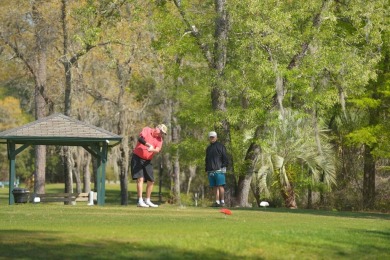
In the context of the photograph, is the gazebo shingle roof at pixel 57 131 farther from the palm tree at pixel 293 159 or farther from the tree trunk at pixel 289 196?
the tree trunk at pixel 289 196

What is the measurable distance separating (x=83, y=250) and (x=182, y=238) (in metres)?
2.09

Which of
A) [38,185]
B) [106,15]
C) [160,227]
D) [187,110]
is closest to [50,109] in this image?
[38,185]

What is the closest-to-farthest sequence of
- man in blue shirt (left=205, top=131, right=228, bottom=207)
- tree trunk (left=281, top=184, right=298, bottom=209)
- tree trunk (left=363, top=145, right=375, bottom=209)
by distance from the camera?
1. man in blue shirt (left=205, top=131, right=228, bottom=207)
2. tree trunk (left=281, top=184, right=298, bottom=209)
3. tree trunk (left=363, top=145, right=375, bottom=209)

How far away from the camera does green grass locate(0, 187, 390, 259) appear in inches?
509

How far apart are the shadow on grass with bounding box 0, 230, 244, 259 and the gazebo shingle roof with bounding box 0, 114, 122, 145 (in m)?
18.1

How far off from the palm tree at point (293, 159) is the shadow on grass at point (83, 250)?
897 inches

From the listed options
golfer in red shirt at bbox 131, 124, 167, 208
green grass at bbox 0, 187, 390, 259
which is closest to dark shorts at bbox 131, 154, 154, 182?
golfer in red shirt at bbox 131, 124, 167, 208

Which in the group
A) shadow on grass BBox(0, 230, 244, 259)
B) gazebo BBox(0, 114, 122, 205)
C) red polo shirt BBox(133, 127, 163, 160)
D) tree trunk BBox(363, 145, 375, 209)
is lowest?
shadow on grass BBox(0, 230, 244, 259)

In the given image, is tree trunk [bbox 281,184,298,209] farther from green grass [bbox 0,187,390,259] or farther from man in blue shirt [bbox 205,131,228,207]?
green grass [bbox 0,187,390,259]

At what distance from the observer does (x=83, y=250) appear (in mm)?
12781

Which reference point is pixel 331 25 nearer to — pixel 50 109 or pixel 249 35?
pixel 249 35

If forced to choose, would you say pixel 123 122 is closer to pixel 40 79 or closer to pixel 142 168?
pixel 40 79

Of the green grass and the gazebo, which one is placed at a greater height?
the gazebo

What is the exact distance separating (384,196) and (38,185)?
19062mm
